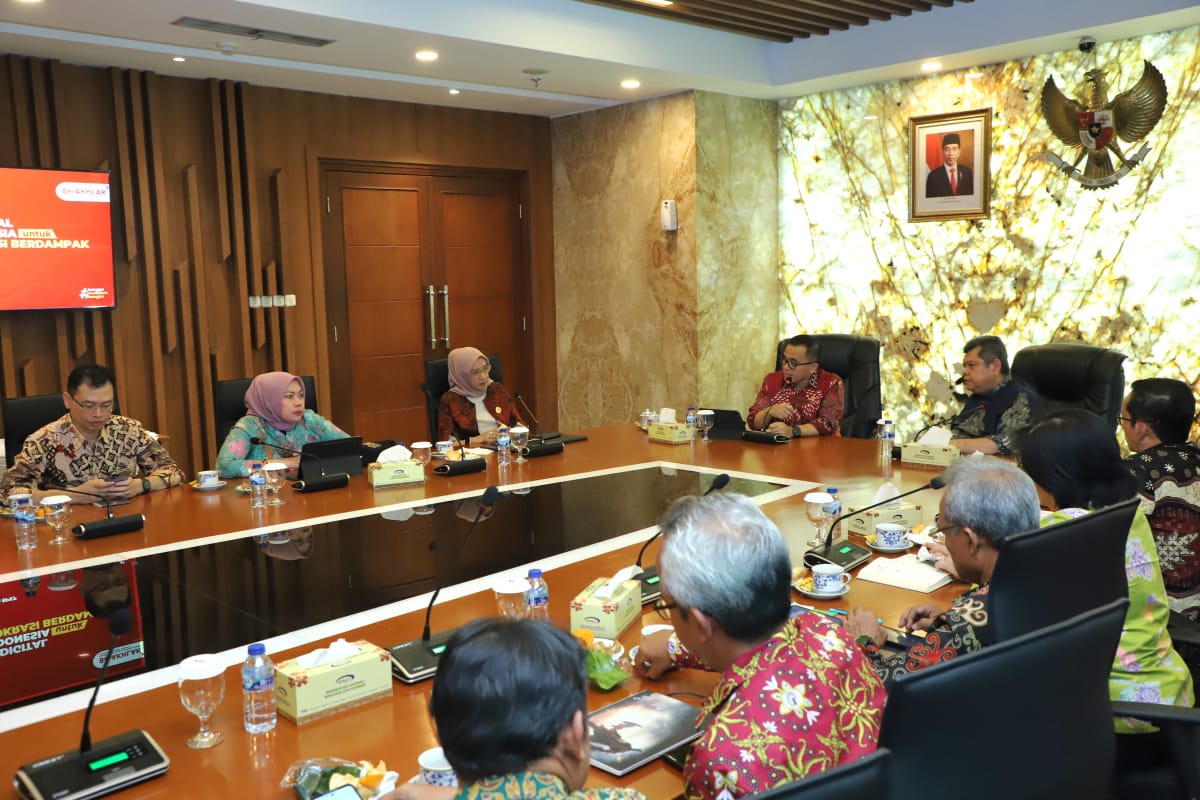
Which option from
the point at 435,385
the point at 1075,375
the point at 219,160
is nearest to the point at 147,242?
the point at 219,160

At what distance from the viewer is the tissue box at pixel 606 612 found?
6.82 feet

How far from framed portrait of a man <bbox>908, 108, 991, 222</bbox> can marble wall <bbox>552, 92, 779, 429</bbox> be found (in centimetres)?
108

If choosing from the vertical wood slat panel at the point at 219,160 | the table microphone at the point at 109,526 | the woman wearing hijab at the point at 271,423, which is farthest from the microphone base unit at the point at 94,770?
the vertical wood slat panel at the point at 219,160

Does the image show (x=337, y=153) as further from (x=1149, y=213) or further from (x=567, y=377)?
(x=1149, y=213)

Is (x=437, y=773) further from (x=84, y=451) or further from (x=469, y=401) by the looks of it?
(x=469, y=401)

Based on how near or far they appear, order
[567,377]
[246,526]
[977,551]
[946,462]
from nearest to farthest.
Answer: [977,551] → [246,526] → [946,462] → [567,377]

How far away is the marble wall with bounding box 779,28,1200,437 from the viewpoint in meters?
5.18

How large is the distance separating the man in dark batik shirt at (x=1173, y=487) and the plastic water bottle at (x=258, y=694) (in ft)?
7.33

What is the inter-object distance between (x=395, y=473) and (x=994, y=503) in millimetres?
2283

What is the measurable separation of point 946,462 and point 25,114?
4673 millimetres

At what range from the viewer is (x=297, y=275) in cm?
606

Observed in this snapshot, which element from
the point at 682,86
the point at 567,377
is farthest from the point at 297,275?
the point at 682,86

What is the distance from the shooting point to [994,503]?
1.99 meters

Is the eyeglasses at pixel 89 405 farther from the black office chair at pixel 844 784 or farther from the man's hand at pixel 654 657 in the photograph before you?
the black office chair at pixel 844 784
